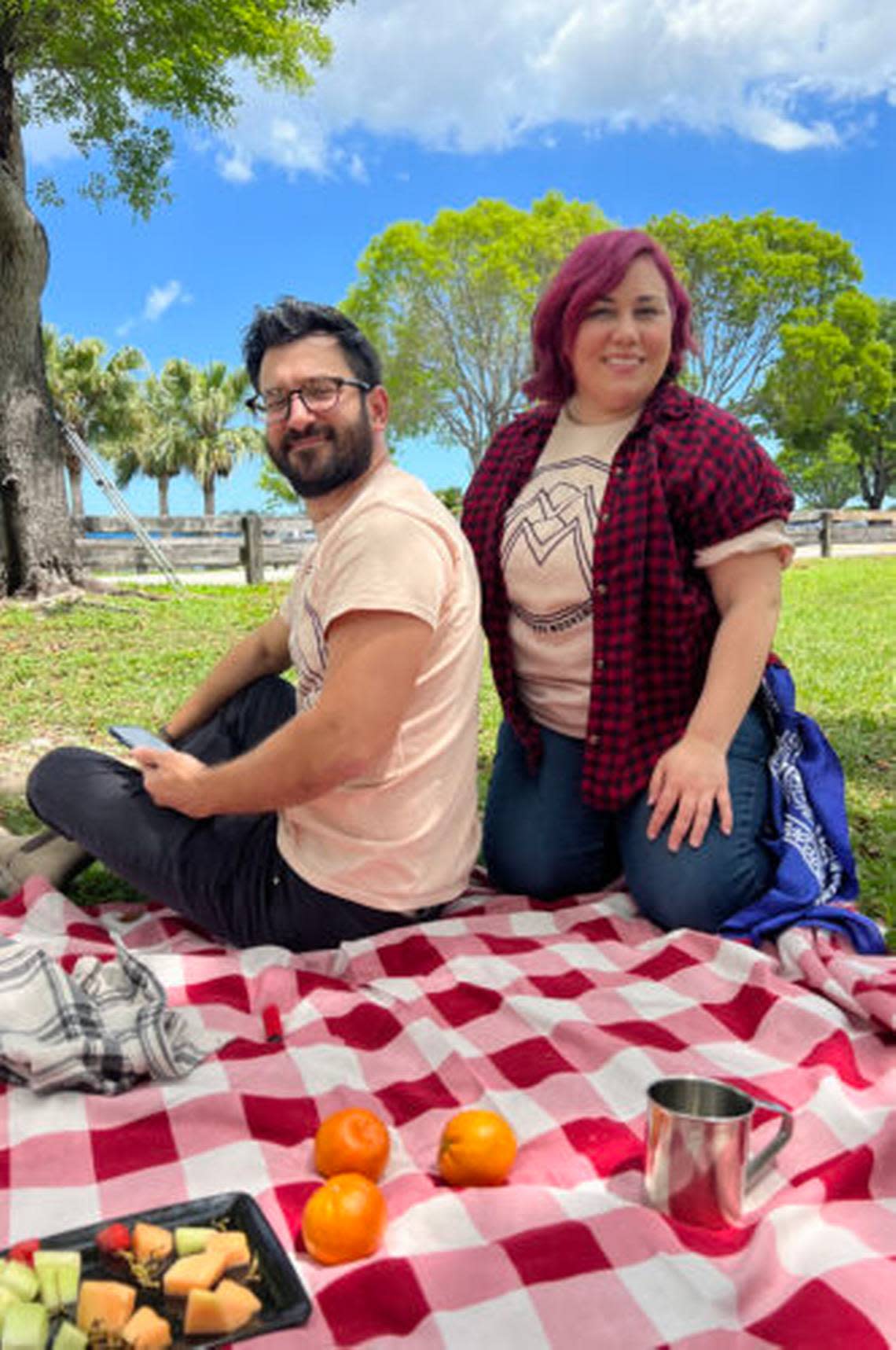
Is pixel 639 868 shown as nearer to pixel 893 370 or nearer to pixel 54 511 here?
pixel 54 511

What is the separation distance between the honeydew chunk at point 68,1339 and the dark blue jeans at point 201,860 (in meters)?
1.36

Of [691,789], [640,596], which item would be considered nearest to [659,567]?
[640,596]

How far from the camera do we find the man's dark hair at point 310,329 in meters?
2.69

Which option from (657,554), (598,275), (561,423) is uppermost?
(598,275)

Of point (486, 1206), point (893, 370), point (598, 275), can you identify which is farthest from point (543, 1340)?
point (893, 370)

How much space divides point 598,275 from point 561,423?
0.47 meters

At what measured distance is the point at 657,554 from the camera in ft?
9.61

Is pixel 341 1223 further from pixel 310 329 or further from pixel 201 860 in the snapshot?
pixel 310 329

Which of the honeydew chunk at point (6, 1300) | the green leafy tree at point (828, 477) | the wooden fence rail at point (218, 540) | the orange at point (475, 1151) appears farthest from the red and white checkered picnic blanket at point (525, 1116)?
the green leafy tree at point (828, 477)

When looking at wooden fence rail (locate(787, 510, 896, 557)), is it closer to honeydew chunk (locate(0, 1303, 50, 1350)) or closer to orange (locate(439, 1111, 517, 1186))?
orange (locate(439, 1111, 517, 1186))

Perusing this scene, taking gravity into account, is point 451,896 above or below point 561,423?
below

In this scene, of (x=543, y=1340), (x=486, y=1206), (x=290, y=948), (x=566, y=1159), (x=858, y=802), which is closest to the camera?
(x=543, y=1340)

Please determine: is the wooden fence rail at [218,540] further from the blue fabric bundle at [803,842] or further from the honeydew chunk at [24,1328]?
the honeydew chunk at [24,1328]

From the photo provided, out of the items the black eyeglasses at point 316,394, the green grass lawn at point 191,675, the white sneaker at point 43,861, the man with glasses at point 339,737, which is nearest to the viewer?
the man with glasses at point 339,737
